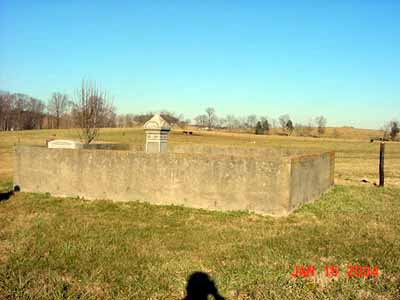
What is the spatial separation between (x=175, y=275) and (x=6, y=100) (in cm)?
10837

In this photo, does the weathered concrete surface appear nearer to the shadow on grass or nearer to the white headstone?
the shadow on grass

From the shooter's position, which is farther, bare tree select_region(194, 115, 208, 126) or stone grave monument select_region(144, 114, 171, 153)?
bare tree select_region(194, 115, 208, 126)

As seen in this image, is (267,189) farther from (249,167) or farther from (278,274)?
(278,274)

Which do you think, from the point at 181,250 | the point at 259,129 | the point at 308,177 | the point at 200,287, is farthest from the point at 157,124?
the point at 259,129

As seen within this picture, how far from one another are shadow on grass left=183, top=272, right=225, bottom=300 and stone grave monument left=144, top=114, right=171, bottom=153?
24.7 ft

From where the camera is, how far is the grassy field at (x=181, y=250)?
451 cm

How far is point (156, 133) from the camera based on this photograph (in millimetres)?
12055

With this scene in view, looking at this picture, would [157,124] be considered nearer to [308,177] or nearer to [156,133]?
[156,133]

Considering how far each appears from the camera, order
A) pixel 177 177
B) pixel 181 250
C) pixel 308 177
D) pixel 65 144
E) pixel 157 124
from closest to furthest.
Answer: pixel 181 250 < pixel 177 177 < pixel 308 177 < pixel 65 144 < pixel 157 124

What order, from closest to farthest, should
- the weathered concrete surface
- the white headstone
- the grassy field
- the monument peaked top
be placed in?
the grassy field
the weathered concrete surface
the white headstone
the monument peaked top

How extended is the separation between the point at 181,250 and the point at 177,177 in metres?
3.61

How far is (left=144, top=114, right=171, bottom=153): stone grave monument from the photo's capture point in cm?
1201

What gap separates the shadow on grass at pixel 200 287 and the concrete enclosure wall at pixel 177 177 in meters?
3.99
